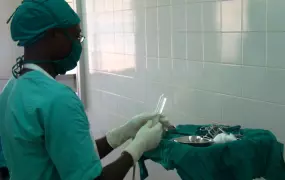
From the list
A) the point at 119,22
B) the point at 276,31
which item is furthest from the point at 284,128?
the point at 119,22

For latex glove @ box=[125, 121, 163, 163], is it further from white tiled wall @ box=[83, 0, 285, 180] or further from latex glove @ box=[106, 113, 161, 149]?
white tiled wall @ box=[83, 0, 285, 180]

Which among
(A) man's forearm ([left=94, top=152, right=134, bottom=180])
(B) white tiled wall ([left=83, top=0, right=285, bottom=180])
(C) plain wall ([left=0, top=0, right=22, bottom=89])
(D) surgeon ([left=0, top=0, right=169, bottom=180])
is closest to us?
(D) surgeon ([left=0, top=0, right=169, bottom=180])

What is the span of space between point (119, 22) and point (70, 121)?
4.76ft

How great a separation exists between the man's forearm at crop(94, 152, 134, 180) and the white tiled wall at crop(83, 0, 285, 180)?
1.96 ft

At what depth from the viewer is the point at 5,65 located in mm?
3672

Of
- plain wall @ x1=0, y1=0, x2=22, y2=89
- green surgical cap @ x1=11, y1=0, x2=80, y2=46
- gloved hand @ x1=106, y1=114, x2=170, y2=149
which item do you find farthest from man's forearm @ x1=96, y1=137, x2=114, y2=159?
plain wall @ x1=0, y1=0, x2=22, y2=89

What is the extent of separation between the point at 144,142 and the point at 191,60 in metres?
0.68

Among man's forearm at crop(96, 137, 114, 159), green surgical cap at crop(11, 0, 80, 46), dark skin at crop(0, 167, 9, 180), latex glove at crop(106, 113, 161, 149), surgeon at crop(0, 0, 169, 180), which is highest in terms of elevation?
green surgical cap at crop(11, 0, 80, 46)

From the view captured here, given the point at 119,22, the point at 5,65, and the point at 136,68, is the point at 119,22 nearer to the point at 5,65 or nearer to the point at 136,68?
the point at 136,68

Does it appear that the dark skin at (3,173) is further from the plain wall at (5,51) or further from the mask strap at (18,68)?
the plain wall at (5,51)

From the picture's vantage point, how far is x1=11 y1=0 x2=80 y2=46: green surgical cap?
1.27 meters

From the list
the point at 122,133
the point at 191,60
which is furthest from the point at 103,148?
the point at 191,60

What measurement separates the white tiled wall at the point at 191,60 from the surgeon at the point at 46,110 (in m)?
0.63

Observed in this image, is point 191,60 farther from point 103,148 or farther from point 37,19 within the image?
point 37,19
